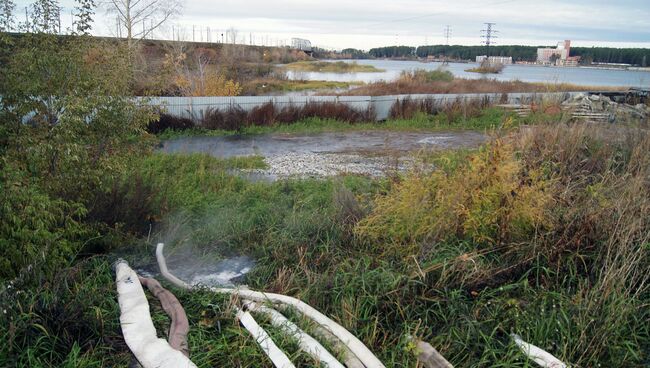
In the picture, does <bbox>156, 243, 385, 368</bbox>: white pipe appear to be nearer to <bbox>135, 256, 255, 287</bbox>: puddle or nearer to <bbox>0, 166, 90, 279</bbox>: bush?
<bbox>135, 256, 255, 287</bbox>: puddle

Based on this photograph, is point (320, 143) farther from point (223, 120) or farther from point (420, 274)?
point (420, 274)

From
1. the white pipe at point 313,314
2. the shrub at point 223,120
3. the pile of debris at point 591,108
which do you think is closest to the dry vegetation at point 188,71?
the shrub at point 223,120

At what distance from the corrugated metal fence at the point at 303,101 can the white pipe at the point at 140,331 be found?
884cm

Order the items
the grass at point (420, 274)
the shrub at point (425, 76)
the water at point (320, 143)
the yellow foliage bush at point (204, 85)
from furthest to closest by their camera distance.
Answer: the shrub at point (425, 76)
the yellow foliage bush at point (204, 85)
the water at point (320, 143)
the grass at point (420, 274)

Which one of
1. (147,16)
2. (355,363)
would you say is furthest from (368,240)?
(147,16)

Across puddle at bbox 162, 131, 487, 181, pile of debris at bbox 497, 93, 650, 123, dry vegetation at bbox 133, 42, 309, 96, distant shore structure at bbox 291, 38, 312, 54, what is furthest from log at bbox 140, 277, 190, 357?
distant shore structure at bbox 291, 38, 312, 54

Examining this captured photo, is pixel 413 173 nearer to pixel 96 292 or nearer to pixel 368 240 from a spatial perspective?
pixel 368 240

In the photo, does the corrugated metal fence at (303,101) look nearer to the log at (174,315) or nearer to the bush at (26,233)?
the bush at (26,233)

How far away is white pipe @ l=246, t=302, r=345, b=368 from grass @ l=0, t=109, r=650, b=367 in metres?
0.07

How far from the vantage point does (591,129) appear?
8.48 meters

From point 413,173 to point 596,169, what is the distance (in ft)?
11.0

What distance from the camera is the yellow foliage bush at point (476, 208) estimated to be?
4496mm

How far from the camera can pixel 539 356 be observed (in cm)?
328

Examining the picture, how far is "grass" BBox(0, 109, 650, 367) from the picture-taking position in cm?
340
